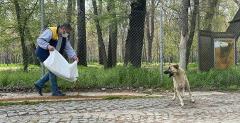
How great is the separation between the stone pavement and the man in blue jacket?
0.96 metres

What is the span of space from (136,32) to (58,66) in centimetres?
797

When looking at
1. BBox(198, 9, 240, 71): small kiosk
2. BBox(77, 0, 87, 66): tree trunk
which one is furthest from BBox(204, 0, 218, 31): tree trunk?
BBox(77, 0, 87, 66): tree trunk

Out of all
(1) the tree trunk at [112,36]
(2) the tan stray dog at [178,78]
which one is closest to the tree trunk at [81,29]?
(1) the tree trunk at [112,36]

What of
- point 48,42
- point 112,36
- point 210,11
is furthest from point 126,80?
point 112,36

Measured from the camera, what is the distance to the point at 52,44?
39.3 ft

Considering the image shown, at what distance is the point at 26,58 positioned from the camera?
1841 centimetres

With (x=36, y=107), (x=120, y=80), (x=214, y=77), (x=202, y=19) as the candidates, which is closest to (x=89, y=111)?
(x=36, y=107)

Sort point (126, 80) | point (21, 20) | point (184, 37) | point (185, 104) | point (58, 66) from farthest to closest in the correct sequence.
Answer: point (21, 20)
point (184, 37)
point (126, 80)
point (58, 66)
point (185, 104)

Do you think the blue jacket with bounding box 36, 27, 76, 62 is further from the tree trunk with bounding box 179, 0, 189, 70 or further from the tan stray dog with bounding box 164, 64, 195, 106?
the tree trunk with bounding box 179, 0, 189, 70

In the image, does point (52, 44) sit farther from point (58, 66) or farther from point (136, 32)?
point (136, 32)

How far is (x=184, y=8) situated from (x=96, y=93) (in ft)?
18.8

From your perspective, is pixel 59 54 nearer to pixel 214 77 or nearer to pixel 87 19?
pixel 214 77

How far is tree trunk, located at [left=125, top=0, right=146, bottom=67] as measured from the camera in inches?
712

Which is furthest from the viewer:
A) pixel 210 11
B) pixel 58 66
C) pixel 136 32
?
pixel 210 11
